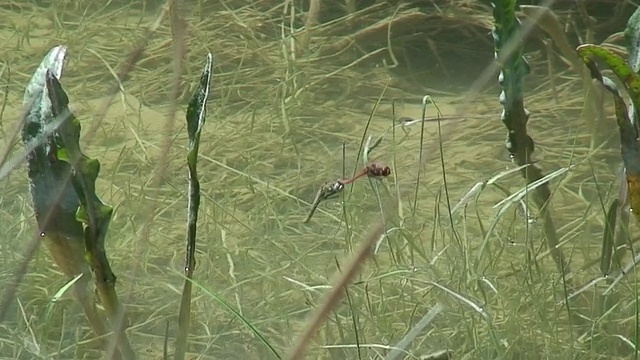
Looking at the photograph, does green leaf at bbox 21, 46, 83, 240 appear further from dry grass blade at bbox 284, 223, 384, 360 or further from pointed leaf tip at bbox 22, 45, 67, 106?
dry grass blade at bbox 284, 223, 384, 360

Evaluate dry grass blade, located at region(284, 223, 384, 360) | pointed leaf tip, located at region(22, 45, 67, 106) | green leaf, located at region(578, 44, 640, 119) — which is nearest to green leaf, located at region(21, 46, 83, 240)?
pointed leaf tip, located at region(22, 45, 67, 106)

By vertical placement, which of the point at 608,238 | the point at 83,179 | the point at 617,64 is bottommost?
the point at 608,238

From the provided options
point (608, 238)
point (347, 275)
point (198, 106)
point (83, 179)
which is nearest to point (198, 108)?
point (198, 106)

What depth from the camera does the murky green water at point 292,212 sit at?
1056 mm

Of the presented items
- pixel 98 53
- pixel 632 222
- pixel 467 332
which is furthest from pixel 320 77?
pixel 467 332

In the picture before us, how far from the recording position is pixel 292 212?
52.7 inches

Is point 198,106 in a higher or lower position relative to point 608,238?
higher

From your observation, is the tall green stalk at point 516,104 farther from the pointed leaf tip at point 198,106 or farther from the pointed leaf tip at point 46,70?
the pointed leaf tip at point 46,70

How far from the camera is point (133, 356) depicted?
0.97 metres

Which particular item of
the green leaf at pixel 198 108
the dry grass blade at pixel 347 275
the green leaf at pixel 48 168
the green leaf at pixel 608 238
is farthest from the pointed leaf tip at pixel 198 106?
the green leaf at pixel 608 238

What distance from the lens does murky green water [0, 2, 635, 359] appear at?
1056 millimetres

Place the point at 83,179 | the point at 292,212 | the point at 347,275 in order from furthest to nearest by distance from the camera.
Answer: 1. the point at 292,212
2. the point at 83,179
3. the point at 347,275

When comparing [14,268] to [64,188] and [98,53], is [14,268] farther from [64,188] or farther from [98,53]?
[98,53]

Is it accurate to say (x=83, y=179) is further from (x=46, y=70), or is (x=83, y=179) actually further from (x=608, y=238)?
(x=608, y=238)
